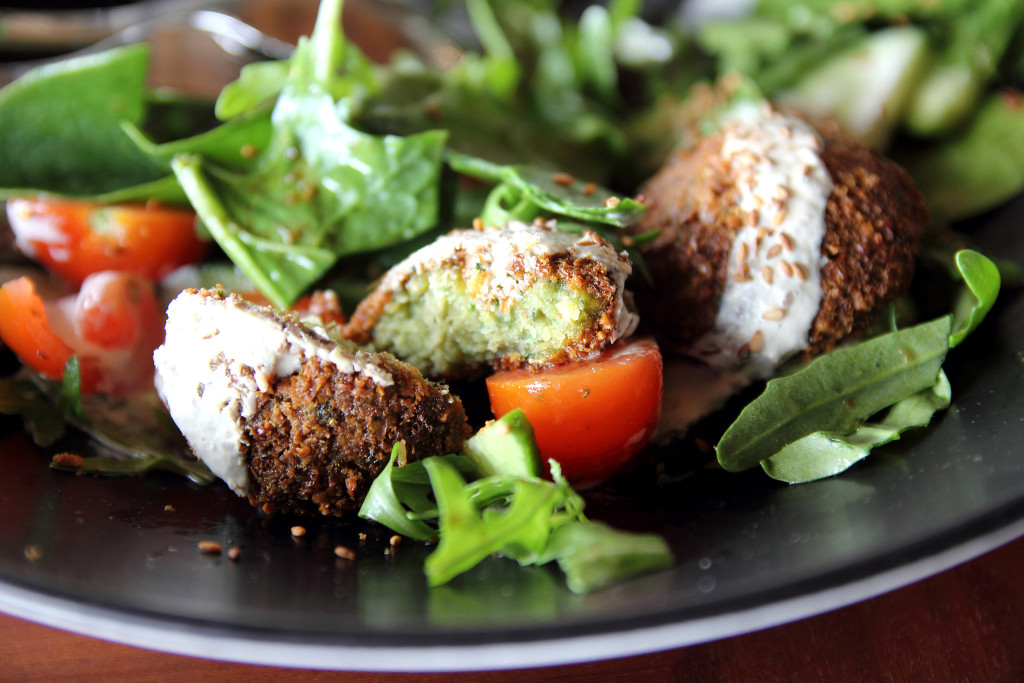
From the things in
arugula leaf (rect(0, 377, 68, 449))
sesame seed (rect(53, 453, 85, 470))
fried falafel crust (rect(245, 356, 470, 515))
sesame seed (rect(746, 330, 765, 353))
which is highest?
sesame seed (rect(746, 330, 765, 353))

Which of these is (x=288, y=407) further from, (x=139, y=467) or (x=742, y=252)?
(x=742, y=252)

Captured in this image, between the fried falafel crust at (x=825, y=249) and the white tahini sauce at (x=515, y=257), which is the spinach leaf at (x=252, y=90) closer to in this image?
the white tahini sauce at (x=515, y=257)

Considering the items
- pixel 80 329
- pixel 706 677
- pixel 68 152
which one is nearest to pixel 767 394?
pixel 706 677

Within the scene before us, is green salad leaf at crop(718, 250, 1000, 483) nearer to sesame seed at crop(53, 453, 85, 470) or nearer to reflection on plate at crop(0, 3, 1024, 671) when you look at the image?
reflection on plate at crop(0, 3, 1024, 671)

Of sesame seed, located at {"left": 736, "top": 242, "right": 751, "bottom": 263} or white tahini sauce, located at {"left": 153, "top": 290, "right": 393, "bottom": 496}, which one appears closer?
white tahini sauce, located at {"left": 153, "top": 290, "right": 393, "bottom": 496}

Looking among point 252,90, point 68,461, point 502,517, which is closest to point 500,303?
point 502,517

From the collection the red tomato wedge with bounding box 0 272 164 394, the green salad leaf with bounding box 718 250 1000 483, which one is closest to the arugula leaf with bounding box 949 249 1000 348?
the green salad leaf with bounding box 718 250 1000 483
